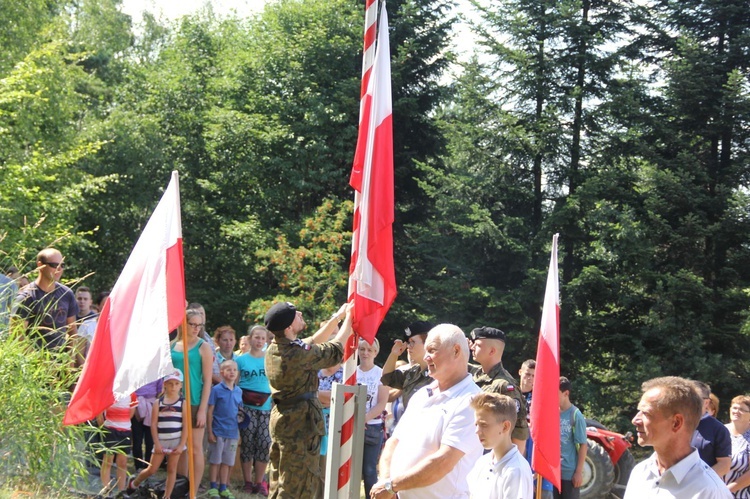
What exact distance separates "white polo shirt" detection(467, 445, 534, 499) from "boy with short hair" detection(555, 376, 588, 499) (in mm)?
4395

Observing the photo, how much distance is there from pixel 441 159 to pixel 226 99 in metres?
9.82

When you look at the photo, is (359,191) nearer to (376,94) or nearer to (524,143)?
(376,94)

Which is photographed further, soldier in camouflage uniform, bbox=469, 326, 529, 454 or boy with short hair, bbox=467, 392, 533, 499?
soldier in camouflage uniform, bbox=469, 326, 529, 454

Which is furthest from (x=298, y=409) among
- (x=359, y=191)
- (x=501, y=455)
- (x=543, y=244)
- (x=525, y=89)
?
(x=525, y=89)

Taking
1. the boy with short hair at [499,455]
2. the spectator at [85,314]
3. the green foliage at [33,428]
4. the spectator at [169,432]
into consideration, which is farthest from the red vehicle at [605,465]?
the green foliage at [33,428]

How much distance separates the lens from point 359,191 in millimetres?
6262

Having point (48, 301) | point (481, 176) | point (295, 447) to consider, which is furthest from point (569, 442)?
point (481, 176)

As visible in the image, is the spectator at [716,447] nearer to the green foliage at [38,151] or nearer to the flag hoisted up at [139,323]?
the flag hoisted up at [139,323]

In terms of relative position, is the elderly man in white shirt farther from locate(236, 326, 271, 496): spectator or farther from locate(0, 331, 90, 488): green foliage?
locate(236, 326, 271, 496): spectator

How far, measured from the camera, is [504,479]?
193 inches

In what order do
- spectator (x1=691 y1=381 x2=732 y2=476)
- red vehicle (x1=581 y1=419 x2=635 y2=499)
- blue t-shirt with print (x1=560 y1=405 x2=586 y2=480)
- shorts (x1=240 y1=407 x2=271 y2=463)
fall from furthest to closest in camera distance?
red vehicle (x1=581 y1=419 x2=635 y2=499)
shorts (x1=240 y1=407 x2=271 y2=463)
blue t-shirt with print (x1=560 y1=405 x2=586 y2=480)
spectator (x1=691 y1=381 x2=732 y2=476)

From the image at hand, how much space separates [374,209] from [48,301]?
13.4ft

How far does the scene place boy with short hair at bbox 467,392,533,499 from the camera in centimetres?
489

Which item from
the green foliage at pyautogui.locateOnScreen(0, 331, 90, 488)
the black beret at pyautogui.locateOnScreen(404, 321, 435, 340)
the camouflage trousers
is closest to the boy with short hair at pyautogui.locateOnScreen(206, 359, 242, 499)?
the green foliage at pyautogui.locateOnScreen(0, 331, 90, 488)
